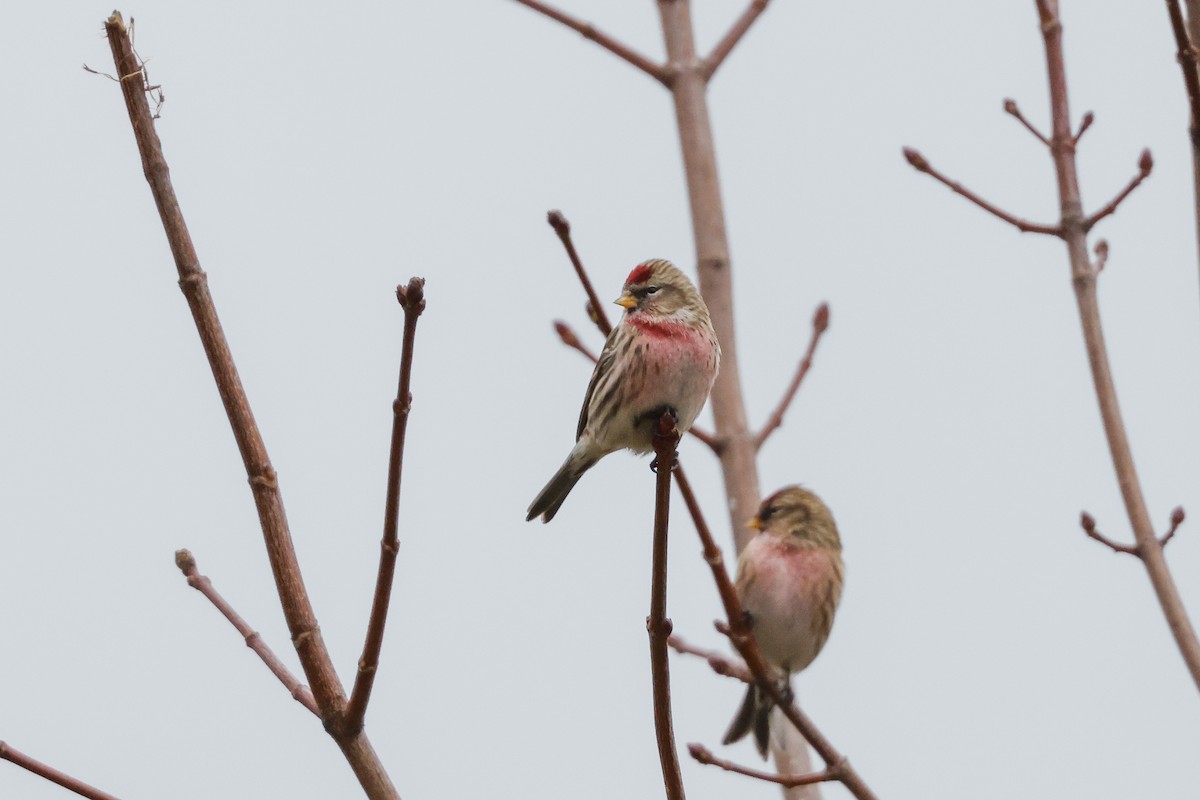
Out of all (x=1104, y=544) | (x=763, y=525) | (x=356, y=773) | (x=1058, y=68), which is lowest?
(x=356, y=773)

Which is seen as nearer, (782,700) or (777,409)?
(782,700)

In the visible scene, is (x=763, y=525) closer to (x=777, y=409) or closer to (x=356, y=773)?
(x=777, y=409)

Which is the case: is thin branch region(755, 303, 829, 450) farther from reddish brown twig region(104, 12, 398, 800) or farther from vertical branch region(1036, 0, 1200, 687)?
reddish brown twig region(104, 12, 398, 800)

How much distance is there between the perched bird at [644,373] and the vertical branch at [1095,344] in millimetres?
1558

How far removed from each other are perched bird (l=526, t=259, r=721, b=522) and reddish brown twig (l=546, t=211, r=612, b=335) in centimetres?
57

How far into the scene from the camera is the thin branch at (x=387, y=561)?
2631 millimetres

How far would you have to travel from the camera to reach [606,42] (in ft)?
19.2

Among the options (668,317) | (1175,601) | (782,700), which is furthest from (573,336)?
(1175,601)

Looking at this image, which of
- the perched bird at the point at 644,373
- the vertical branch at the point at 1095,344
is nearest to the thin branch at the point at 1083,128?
the vertical branch at the point at 1095,344

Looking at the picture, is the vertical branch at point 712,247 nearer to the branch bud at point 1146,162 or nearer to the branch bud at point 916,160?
the branch bud at point 916,160

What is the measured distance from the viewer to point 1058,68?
4.12 m

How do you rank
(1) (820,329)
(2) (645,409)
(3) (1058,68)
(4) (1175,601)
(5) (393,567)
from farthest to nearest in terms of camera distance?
1. (1) (820,329)
2. (2) (645,409)
3. (3) (1058,68)
4. (4) (1175,601)
5. (5) (393,567)

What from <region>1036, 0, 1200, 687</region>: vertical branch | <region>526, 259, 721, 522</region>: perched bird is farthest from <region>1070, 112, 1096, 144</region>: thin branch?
<region>526, 259, 721, 522</region>: perched bird

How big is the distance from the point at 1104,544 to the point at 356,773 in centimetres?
211
